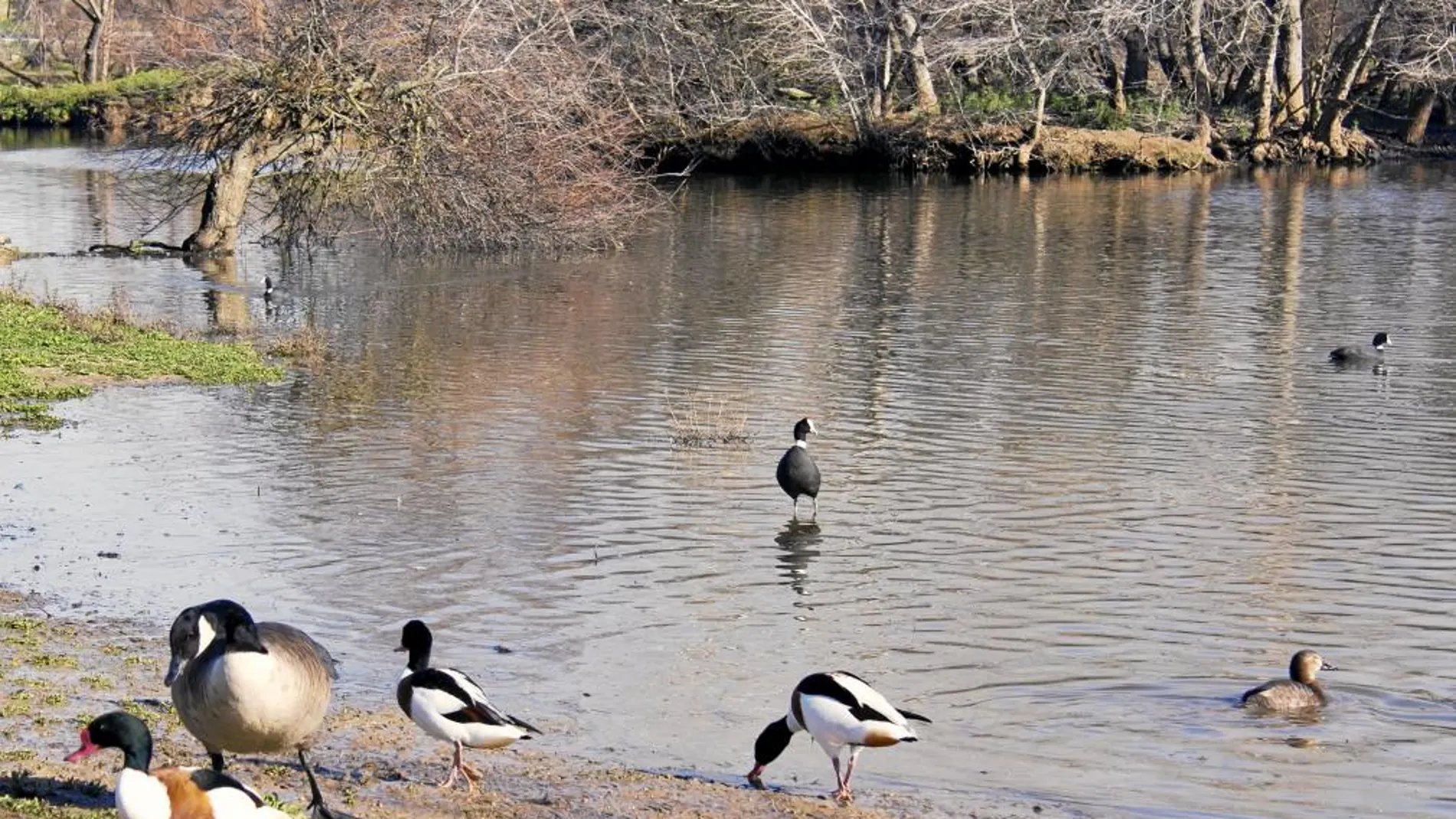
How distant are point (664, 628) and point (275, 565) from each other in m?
3.40

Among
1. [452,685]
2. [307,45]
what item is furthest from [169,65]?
[452,685]

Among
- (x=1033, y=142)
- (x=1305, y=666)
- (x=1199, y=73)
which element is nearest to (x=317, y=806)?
(x=1305, y=666)

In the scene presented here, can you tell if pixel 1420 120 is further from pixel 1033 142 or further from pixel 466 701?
pixel 466 701

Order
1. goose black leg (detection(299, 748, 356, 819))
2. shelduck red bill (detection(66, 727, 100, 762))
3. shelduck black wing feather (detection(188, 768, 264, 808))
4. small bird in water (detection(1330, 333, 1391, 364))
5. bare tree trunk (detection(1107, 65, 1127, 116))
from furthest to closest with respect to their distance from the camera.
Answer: bare tree trunk (detection(1107, 65, 1127, 116)), small bird in water (detection(1330, 333, 1391, 364)), goose black leg (detection(299, 748, 356, 819)), shelduck red bill (detection(66, 727, 100, 762)), shelduck black wing feather (detection(188, 768, 264, 808))

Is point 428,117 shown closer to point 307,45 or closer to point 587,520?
point 307,45

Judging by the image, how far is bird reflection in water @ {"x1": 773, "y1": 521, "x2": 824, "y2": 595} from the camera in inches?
559

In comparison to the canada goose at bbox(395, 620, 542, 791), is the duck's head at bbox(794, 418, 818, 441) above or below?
above

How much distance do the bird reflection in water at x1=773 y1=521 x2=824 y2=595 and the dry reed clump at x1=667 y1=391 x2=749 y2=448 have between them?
9.96 feet

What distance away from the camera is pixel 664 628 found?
42.0 feet

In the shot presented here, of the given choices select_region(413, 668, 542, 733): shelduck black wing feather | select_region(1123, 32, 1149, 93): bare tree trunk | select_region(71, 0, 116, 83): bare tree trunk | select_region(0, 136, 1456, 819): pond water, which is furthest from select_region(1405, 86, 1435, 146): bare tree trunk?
select_region(413, 668, 542, 733): shelduck black wing feather

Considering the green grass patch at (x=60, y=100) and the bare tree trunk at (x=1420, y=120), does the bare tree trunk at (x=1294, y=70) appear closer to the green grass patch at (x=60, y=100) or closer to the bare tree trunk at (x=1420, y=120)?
the bare tree trunk at (x=1420, y=120)

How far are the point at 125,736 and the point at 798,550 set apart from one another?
8.54 meters

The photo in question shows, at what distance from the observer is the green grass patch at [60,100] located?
7469cm

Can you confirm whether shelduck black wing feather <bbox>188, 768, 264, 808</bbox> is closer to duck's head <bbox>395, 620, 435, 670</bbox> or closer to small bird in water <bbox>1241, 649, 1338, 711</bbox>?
duck's head <bbox>395, 620, 435, 670</bbox>
